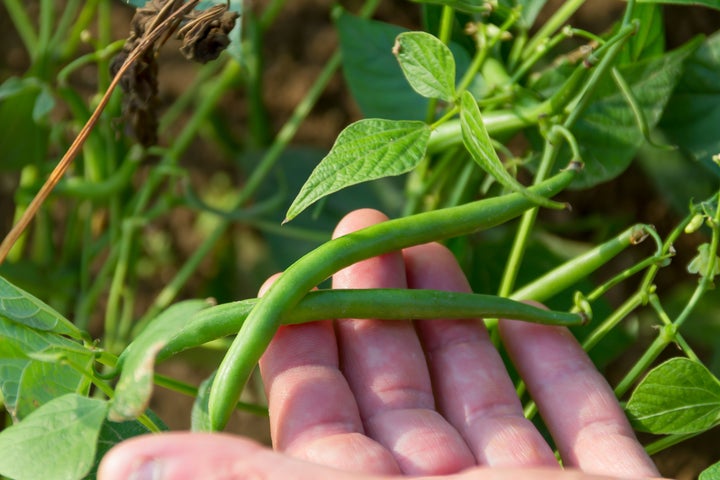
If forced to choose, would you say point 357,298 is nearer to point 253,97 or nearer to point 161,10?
point 161,10

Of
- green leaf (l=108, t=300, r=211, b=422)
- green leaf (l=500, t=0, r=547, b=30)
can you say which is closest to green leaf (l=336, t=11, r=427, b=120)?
green leaf (l=500, t=0, r=547, b=30)

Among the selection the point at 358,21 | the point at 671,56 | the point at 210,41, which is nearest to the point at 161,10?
the point at 210,41

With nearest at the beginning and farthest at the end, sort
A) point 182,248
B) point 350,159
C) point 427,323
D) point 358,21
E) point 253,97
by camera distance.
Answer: point 350,159, point 427,323, point 358,21, point 253,97, point 182,248

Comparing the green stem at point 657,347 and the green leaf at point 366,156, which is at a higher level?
the green leaf at point 366,156

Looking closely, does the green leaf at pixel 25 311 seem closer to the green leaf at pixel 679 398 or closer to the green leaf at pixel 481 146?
the green leaf at pixel 481 146

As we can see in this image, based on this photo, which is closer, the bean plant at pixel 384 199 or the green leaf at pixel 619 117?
the bean plant at pixel 384 199

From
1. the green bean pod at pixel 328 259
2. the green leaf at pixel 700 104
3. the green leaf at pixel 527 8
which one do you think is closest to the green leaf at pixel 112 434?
the green bean pod at pixel 328 259

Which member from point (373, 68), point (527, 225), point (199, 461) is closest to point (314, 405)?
point (199, 461)
